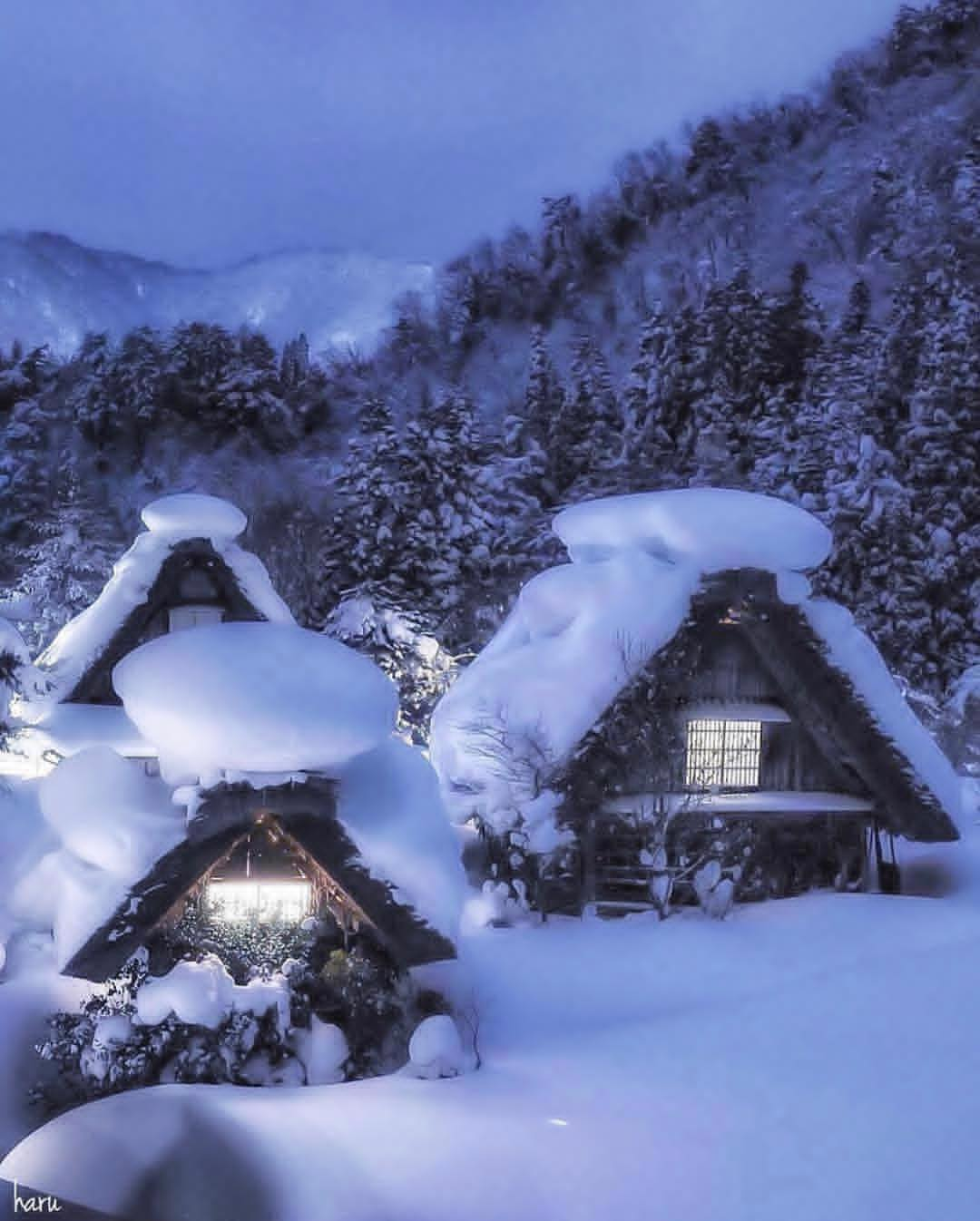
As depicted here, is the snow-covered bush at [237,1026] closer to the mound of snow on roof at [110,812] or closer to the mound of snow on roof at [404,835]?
the mound of snow on roof at [404,835]

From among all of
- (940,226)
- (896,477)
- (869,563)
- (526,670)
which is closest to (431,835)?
(526,670)

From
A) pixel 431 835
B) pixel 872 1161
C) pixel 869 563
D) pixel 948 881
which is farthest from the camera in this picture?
pixel 869 563

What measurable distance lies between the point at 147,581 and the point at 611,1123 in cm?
1010

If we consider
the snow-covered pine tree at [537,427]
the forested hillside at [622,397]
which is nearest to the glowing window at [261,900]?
the forested hillside at [622,397]

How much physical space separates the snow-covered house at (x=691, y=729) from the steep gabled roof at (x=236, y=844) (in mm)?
4345

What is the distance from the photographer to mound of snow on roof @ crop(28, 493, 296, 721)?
15.0 meters

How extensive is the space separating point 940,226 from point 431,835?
45.3m

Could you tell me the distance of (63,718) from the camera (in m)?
14.7

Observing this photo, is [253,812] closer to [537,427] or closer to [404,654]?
[404,654]

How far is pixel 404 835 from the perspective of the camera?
361 inches

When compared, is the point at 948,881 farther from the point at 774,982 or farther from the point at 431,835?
the point at 431,835

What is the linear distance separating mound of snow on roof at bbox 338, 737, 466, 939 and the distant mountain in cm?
5153

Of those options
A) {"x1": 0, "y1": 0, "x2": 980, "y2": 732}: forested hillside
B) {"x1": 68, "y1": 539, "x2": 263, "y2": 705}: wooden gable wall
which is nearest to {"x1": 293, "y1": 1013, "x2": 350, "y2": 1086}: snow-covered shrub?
{"x1": 68, "y1": 539, "x2": 263, "y2": 705}: wooden gable wall

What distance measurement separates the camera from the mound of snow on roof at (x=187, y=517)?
1557 cm
